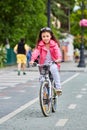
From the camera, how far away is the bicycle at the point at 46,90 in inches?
427

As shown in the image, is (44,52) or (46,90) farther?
(44,52)

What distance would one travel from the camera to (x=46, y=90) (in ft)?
36.2

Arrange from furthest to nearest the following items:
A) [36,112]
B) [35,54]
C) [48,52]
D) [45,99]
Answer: [36,112] → [48,52] → [35,54] → [45,99]

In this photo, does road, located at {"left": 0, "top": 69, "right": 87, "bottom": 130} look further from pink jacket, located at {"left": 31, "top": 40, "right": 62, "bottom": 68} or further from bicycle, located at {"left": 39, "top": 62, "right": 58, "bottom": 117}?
pink jacket, located at {"left": 31, "top": 40, "right": 62, "bottom": 68}

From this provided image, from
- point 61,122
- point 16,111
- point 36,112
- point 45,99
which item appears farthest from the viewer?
point 16,111

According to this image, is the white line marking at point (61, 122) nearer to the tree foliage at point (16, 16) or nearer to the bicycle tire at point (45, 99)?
the bicycle tire at point (45, 99)

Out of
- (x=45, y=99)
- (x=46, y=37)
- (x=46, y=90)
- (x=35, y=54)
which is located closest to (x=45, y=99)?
(x=45, y=99)

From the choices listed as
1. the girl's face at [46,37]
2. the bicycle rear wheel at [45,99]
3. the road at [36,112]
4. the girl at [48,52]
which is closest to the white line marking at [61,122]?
the road at [36,112]

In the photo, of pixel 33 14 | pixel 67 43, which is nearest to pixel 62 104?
pixel 33 14

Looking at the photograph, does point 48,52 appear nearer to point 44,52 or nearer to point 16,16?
point 44,52

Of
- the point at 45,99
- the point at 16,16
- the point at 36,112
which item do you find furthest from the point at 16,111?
the point at 16,16

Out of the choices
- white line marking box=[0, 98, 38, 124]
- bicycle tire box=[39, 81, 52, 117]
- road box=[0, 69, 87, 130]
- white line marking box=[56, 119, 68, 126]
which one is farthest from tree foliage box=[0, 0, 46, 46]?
white line marking box=[56, 119, 68, 126]

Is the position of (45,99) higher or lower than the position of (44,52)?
lower

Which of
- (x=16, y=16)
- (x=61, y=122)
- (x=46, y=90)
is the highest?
(x=16, y=16)
